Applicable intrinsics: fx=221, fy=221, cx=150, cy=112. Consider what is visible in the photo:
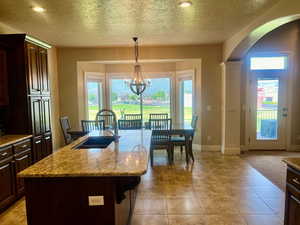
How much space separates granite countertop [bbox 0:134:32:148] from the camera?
2.91 meters

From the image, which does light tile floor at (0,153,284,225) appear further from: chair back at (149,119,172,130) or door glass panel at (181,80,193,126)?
door glass panel at (181,80,193,126)

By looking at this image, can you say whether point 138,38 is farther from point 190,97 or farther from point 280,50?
point 280,50

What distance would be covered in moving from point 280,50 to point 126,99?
172 inches

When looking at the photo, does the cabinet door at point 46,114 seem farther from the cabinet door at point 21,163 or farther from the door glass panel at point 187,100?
the door glass panel at point 187,100

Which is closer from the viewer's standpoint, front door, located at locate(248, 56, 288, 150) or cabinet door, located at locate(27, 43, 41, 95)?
cabinet door, located at locate(27, 43, 41, 95)

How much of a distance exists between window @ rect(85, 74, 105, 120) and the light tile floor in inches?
114

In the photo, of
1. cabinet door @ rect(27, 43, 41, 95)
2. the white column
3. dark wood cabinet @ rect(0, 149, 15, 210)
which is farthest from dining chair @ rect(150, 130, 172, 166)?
dark wood cabinet @ rect(0, 149, 15, 210)

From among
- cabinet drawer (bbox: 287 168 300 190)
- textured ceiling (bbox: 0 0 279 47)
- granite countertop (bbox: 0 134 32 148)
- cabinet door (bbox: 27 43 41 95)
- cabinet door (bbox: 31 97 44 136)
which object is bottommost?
cabinet drawer (bbox: 287 168 300 190)

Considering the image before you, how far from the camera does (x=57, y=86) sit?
5805 millimetres

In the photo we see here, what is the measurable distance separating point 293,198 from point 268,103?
438 centimetres

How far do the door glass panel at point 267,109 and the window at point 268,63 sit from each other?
0.29 meters

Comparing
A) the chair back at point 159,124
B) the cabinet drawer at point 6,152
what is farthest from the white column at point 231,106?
the cabinet drawer at point 6,152

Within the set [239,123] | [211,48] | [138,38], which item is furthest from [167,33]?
[239,123]

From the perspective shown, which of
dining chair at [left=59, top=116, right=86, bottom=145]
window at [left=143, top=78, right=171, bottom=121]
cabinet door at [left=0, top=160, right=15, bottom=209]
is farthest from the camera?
window at [left=143, top=78, right=171, bottom=121]
